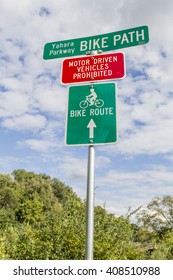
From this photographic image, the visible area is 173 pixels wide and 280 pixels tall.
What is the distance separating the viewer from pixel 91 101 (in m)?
2.96

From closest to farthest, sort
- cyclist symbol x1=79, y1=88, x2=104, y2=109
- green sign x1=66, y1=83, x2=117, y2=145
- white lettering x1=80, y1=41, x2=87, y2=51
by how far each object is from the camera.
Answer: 1. green sign x1=66, y1=83, x2=117, y2=145
2. cyclist symbol x1=79, y1=88, x2=104, y2=109
3. white lettering x1=80, y1=41, x2=87, y2=51

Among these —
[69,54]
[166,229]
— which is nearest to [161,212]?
[166,229]

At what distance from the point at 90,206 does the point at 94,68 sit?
56.8 inches

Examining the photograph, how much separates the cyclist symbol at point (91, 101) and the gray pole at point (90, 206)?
1.41ft

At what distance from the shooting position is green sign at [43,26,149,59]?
3166 mm

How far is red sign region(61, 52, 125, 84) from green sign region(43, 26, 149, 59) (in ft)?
0.38

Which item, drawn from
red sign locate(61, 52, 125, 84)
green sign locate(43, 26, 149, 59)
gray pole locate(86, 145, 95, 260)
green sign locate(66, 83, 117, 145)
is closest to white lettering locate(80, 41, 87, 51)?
green sign locate(43, 26, 149, 59)

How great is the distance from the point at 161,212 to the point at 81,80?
3610 cm

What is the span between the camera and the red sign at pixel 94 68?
3.09 m

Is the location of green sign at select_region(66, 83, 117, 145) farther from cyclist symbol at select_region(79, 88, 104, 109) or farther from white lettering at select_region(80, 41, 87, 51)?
white lettering at select_region(80, 41, 87, 51)

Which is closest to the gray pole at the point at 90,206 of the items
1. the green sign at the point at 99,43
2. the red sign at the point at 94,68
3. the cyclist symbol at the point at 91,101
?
the cyclist symbol at the point at 91,101

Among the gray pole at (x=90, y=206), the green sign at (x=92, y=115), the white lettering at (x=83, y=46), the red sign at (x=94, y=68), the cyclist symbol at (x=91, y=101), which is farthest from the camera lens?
the white lettering at (x=83, y=46)

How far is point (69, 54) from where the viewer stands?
3398 millimetres

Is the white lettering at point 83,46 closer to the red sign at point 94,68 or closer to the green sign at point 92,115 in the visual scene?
the red sign at point 94,68
